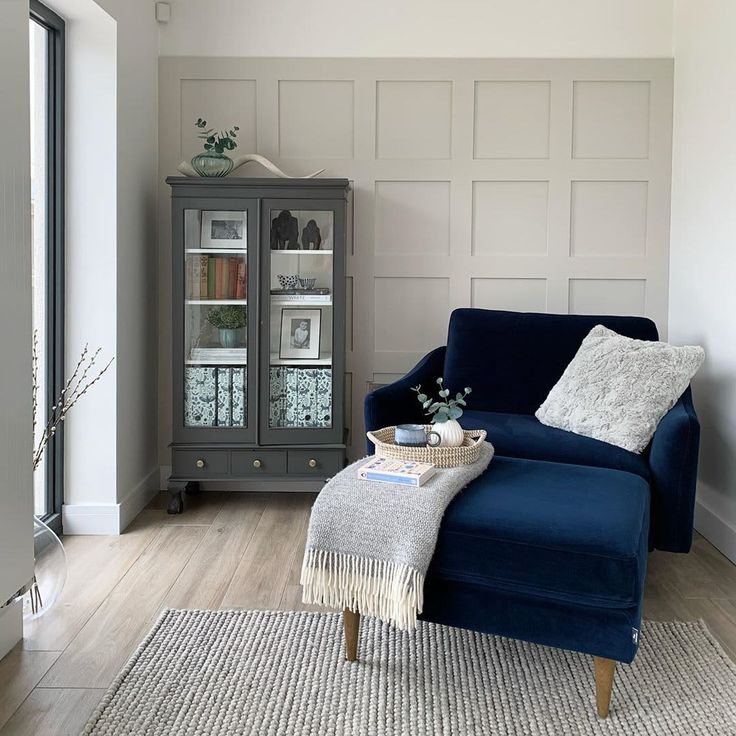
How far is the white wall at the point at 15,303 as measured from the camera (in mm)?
1867

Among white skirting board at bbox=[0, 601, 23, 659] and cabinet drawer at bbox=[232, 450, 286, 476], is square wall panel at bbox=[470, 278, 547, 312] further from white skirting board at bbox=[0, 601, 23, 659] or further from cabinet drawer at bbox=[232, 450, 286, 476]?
Answer: white skirting board at bbox=[0, 601, 23, 659]

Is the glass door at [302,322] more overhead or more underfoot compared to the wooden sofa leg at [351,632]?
more overhead

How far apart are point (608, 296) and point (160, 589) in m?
2.43

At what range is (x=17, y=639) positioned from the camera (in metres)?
2.21

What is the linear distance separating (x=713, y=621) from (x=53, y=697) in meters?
1.88

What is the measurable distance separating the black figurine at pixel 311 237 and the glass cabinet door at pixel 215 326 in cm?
27

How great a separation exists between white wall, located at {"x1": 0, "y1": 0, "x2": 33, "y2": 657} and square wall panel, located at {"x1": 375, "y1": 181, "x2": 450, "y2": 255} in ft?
6.63

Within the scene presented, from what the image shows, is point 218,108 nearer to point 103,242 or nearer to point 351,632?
point 103,242

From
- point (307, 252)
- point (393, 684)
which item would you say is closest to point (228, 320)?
point (307, 252)

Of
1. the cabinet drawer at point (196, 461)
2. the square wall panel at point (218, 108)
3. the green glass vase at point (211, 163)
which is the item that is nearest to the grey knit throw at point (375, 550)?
the cabinet drawer at point (196, 461)

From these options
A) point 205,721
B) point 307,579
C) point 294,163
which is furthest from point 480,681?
point 294,163

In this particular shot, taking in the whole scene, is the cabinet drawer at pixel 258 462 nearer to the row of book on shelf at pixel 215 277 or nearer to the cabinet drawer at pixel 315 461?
the cabinet drawer at pixel 315 461

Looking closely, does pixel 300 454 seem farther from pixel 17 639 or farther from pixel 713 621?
pixel 713 621

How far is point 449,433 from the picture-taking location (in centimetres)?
236
